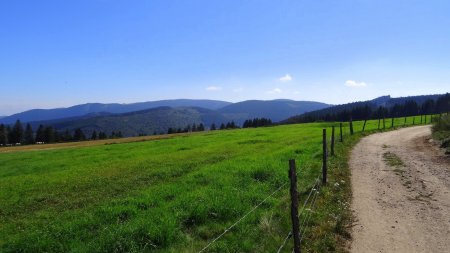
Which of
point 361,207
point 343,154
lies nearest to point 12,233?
point 361,207

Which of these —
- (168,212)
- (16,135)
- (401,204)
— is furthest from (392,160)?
(16,135)

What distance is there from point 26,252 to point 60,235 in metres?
1.00

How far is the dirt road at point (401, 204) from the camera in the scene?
1009 cm

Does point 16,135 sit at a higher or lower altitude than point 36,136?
higher

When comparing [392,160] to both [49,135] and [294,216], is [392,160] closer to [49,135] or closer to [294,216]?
[294,216]

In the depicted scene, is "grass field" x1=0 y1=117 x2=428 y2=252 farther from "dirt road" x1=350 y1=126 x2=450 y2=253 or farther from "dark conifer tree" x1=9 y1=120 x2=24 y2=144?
"dark conifer tree" x1=9 y1=120 x2=24 y2=144

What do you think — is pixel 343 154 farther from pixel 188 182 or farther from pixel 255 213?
pixel 255 213

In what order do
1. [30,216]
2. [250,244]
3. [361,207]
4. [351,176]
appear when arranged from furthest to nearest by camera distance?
[351,176] → [30,216] → [361,207] → [250,244]

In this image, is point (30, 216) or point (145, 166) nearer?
point (30, 216)

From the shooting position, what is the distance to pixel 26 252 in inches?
403

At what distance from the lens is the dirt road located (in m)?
10.1

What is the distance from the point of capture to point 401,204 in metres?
13.9

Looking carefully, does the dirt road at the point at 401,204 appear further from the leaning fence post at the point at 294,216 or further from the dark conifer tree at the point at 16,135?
the dark conifer tree at the point at 16,135

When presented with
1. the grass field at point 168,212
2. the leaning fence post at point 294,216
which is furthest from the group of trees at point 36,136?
the leaning fence post at point 294,216
